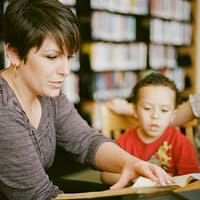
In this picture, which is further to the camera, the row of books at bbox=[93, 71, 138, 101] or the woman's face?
the row of books at bbox=[93, 71, 138, 101]

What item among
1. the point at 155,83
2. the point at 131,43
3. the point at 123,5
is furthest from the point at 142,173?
the point at 131,43

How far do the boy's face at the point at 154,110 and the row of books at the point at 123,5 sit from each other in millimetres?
2321

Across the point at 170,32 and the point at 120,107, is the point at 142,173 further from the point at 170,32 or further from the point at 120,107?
the point at 170,32

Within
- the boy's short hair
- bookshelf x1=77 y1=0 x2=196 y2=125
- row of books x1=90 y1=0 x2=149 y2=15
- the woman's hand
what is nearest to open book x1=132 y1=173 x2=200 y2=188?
the woman's hand

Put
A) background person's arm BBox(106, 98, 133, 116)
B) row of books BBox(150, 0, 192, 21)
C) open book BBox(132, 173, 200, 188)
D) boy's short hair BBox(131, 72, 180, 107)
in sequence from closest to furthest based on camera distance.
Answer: open book BBox(132, 173, 200, 188)
boy's short hair BBox(131, 72, 180, 107)
background person's arm BBox(106, 98, 133, 116)
row of books BBox(150, 0, 192, 21)

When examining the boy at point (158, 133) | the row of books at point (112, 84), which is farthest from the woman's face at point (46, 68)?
the row of books at point (112, 84)

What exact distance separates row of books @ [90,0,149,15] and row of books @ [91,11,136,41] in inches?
2.2

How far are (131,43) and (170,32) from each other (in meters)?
0.84

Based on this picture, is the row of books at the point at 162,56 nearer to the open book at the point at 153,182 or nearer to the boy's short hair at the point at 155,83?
the boy's short hair at the point at 155,83

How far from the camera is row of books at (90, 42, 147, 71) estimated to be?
3934 millimetres

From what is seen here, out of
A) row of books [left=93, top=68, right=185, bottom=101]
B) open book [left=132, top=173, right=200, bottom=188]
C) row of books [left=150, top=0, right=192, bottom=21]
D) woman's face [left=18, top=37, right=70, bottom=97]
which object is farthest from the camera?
row of books [left=150, top=0, right=192, bottom=21]

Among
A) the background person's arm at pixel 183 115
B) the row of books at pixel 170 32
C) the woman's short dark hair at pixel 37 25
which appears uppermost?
the row of books at pixel 170 32

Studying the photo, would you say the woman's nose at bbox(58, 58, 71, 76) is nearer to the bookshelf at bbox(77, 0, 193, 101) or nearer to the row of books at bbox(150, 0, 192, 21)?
the bookshelf at bbox(77, 0, 193, 101)

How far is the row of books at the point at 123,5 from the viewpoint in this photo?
12.7 ft
